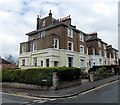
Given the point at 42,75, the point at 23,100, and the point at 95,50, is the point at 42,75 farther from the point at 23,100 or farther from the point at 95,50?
the point at 95,50

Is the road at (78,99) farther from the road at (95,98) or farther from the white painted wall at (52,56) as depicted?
the white painted wall at (52,56)

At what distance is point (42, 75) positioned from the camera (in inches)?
463

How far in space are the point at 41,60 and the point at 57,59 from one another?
10.1ft

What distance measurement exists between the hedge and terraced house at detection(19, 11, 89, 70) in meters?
6.94

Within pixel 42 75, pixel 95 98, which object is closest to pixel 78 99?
pixel 95 98

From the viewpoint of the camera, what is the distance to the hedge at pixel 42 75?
1131cm

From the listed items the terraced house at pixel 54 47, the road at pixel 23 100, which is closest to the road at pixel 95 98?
the road at pixel 23 100

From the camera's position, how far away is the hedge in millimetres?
11312

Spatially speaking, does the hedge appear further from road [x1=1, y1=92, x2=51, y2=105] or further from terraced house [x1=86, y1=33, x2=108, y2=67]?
terraced house [x1=86, y1=33, x2=108, y2=67]

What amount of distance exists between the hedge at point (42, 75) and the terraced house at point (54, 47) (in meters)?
6.94

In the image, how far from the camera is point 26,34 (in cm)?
2889

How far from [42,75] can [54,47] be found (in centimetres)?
1005

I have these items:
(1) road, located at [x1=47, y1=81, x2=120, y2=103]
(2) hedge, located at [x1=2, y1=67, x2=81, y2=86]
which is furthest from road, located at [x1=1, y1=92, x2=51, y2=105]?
(2) hedge, located at [x1=2, y1=67, x2=81, y2=86]

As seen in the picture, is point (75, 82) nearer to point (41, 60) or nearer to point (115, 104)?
point (115, 104)
